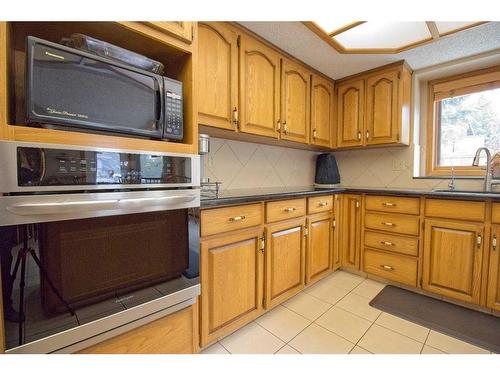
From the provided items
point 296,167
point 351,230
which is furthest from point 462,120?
point 296,167

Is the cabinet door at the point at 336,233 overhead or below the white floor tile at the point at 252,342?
overhead

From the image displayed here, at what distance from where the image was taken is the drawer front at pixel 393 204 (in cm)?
174

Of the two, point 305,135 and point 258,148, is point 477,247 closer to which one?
point 305,135

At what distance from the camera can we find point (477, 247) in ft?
4.88

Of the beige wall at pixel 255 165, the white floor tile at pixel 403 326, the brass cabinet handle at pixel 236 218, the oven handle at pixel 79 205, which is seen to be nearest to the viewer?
the oven handle at pixel 79 205

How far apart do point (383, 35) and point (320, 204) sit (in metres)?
1.32

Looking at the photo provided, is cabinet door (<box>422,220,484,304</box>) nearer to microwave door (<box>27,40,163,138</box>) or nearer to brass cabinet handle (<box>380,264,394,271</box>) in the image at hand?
brass cabinet handle (<box>380,264,394,271</box>)

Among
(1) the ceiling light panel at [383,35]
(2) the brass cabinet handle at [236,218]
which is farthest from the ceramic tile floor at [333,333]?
(1) the ceiling light panel at [383,35]

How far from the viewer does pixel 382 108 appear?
206cm

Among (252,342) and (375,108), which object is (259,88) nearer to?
(375,108)

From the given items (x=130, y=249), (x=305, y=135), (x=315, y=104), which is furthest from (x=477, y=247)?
(x=130, y=249)

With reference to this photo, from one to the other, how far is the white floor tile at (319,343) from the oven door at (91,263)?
0.75 meters

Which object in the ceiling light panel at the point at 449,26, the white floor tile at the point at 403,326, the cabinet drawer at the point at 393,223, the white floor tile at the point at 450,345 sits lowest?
the white floor tile at the point at 403,326

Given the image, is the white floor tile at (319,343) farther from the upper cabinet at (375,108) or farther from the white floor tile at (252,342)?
the upper cabinet at (375,108)
